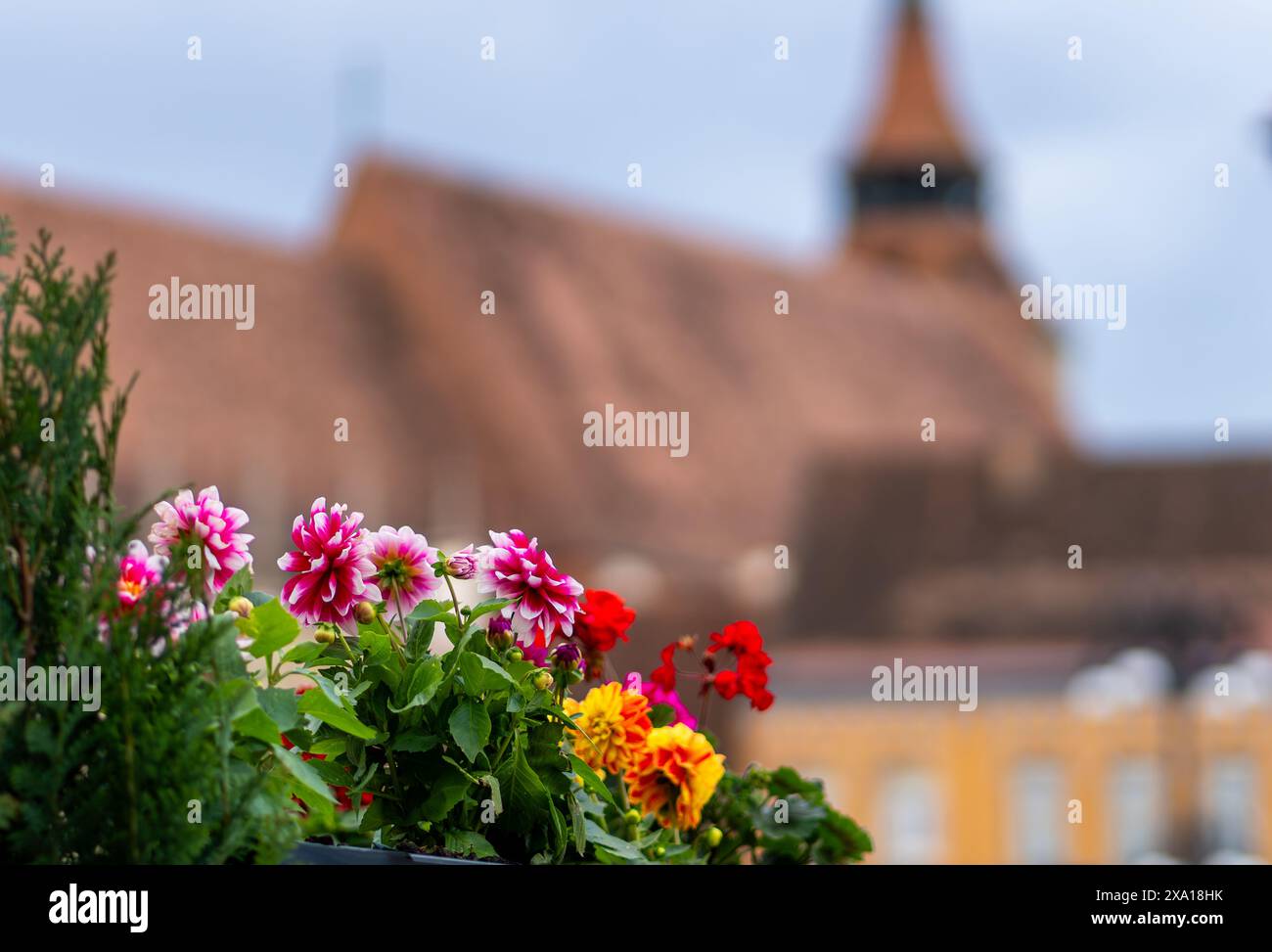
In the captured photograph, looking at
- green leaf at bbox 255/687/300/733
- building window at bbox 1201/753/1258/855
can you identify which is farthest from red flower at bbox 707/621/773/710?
building window at bbox 1201/753/1258/855

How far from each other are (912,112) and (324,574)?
55869mm

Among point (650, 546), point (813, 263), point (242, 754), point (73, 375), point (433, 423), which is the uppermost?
point (813, 263)

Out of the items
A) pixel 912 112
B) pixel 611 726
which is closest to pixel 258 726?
pixel 611 726

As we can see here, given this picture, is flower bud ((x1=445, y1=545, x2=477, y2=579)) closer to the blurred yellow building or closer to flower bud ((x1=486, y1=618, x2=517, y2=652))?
flower bud ((x1=486, y1=618, x2=517, y2=652))

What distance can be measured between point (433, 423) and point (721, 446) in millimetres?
5854

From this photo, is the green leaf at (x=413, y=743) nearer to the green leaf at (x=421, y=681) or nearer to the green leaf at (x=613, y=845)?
the green leaf at (x=421, y=681)

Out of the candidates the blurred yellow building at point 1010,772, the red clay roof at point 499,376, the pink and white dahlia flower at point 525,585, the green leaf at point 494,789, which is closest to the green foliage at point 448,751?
the green leaf at point 494,789

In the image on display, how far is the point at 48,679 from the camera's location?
5.98 feet

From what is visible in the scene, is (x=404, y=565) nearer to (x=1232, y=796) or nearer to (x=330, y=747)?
(x=330, y=747)

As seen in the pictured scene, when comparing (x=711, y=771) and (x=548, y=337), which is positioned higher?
(x=548, y=337)

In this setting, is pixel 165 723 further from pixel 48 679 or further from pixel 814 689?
pixel 814 689
